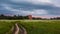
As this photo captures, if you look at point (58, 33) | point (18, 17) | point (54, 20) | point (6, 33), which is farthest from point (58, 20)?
point (6, 33)

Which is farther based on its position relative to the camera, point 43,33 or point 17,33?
point 43,33

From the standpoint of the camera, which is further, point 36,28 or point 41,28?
point 41,28

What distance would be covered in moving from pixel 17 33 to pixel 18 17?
4555 cm

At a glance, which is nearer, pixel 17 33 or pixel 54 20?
pixel 17 33

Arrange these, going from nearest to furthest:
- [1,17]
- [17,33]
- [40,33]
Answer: [17,33]
[40,33]
[1,17]

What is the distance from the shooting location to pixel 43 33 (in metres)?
46.2

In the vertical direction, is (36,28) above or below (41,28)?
above

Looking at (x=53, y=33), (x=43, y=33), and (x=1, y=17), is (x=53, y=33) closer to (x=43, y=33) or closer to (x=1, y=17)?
(x=43, y=33)

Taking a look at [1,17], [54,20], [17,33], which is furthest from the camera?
[1,17]

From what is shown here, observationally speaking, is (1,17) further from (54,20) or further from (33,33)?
(33,33)

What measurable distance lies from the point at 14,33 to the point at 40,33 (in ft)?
19.7

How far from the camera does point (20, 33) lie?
43.0m

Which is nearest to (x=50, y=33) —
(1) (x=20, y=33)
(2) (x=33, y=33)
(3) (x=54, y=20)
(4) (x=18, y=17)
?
(2) (x=33, y=33)

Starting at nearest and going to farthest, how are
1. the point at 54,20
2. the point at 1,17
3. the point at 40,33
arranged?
the point at 40,33 → the point at 54,20 → the point at 1,17
